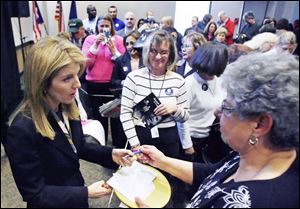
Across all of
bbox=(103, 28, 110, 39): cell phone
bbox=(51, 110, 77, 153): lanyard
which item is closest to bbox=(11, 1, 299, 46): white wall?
bbox=(103, 28, 110, 39): cell phone

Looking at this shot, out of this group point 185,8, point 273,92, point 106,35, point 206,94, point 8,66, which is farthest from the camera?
point 185,8

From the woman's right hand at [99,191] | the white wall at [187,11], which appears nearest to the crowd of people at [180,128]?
the woman's right hand at [99,191]

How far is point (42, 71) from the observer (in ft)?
2.25

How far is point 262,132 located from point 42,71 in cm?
58

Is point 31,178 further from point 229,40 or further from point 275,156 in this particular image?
point 229,40

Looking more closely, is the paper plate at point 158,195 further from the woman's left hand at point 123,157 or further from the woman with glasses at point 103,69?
the woman with glasses at point 103,69

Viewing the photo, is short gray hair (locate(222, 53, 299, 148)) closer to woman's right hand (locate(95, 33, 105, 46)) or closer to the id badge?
the id badge

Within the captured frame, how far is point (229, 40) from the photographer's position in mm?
2834

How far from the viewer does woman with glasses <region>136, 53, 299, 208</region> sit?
1.58ft

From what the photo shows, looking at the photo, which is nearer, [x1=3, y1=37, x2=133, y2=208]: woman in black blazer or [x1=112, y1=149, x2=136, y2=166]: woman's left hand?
[x1=3, y1=37, x2=133, y2=208]: woman in black blazer

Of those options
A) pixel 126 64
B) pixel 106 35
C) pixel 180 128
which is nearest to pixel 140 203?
pixel 180 128

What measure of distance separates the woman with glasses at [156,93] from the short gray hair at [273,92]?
657mm

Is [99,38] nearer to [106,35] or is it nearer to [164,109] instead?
[106,35]

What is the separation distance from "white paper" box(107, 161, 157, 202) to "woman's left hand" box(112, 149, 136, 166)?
2 centimetres
